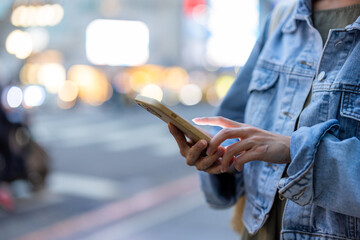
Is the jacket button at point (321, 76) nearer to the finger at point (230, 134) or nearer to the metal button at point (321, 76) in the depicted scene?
the metal button at point (321, 76)

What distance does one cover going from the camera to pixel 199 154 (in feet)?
3.91

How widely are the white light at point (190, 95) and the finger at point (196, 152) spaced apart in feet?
64.0

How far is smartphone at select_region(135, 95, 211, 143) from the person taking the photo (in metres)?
1.09

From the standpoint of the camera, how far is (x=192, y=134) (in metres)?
1.16

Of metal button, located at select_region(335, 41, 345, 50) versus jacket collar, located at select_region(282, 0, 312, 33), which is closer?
metal button, located at select_region(335, 41, 345, 50)

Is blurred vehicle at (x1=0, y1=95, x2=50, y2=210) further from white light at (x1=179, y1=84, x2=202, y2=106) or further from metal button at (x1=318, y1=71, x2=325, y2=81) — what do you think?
white light at (x1=179, y1=84, x2=202, y2=106)

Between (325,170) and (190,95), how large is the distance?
2036 cm

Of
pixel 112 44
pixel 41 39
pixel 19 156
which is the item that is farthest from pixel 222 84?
pixel 19 156

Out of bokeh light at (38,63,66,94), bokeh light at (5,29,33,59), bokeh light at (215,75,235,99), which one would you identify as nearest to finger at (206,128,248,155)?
bokeh light at (5,29,33,59)

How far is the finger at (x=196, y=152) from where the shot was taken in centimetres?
115

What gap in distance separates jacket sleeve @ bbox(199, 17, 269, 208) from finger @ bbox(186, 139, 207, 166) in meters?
0.28

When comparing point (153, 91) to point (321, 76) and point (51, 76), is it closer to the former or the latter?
point (51, 76)

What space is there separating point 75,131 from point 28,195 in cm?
605

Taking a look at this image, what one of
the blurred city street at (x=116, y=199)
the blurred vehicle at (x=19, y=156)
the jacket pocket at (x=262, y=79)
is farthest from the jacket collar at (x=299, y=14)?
the blurred vehicle at (x=19, y=156)
